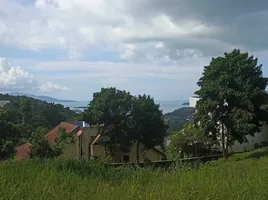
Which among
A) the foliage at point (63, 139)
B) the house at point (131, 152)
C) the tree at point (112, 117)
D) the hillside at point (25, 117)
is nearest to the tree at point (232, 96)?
the tree at point (112, 117)

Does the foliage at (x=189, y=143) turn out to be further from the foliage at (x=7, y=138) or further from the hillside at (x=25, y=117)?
the foliage at (x=7, y=138)

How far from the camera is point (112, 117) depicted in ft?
117

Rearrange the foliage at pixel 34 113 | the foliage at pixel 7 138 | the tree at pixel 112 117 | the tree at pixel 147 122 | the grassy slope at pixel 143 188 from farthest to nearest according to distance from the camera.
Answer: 1. the foliage at pixel 34 113
2. the tree at pixel 147 122
3. the tree at pixel 112 117
4. the foliage at pixel 7 138
5. the grassy slope at pixel 143 188

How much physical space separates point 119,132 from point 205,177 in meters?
29.8

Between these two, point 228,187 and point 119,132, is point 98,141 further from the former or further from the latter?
point 228,187

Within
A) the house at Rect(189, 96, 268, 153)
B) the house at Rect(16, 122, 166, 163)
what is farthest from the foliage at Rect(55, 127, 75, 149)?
the house at Rect(189, 96, 268, 153)

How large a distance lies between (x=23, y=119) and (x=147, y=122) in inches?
738

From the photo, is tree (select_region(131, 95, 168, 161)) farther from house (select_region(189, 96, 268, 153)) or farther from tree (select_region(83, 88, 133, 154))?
house (select_region(189, 96, 268, 153))

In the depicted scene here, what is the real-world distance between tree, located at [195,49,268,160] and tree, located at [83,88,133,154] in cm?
822

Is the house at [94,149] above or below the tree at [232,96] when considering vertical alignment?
below

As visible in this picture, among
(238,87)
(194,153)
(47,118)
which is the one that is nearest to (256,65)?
(238,87)

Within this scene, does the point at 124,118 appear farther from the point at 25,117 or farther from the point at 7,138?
the point at 25,117

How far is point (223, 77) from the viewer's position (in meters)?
27.8

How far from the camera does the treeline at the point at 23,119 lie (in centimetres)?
3065
